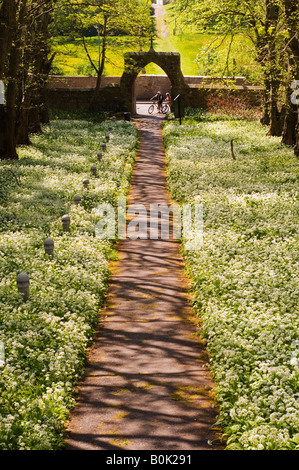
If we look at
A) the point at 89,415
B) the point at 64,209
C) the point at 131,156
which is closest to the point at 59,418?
the point at 89,415

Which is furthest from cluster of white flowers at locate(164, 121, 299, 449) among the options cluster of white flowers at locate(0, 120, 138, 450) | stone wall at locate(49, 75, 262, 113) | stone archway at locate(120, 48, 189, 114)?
stone wall at locate(49, 75, 262, 113)

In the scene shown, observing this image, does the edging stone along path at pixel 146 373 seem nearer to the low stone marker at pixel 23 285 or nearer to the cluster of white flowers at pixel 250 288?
the cluster of white flowers at pixel 250 288

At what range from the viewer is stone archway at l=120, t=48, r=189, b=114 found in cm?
4197

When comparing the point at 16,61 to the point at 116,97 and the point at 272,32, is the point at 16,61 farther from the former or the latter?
the point at 116,97

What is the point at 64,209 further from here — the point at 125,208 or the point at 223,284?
the point at 223,284

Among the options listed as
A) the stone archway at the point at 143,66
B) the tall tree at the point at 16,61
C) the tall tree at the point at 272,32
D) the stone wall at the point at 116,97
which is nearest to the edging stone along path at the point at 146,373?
the tall tree at the point at 16,61

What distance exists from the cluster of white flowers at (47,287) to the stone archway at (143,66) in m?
18.6

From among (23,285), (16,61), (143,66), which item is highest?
(143,66)

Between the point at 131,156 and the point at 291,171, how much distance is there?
8220 millimetres

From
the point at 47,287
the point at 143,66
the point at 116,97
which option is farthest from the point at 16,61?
the point at 116,97

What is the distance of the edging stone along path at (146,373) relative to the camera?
24.8 feet

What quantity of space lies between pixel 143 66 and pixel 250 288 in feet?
109

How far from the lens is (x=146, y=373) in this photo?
9.28 m

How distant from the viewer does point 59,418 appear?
7789 millimetres
